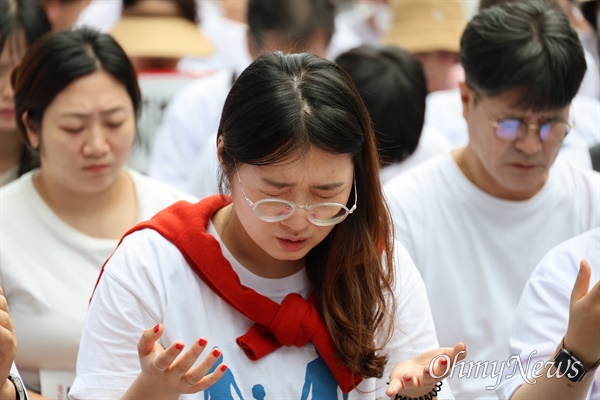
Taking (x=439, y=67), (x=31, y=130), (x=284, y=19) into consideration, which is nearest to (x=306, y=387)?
(x=31, y=130)

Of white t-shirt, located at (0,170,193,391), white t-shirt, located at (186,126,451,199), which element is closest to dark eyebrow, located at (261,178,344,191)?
white t-shirt, located at (0,170,193,391)

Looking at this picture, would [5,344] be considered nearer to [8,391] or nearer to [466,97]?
[8,391]

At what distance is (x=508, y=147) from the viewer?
10.6 feet

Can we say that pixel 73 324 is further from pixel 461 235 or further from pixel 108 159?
pixel 461 235

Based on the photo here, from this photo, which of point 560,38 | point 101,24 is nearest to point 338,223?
point 560,38

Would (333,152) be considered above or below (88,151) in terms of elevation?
above

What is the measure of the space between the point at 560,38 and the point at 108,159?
144cm

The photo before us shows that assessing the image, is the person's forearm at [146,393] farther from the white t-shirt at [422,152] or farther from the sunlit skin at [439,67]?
the sunlit skin at [439,67]

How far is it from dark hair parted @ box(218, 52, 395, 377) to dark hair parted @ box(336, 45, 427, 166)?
138 centimetres

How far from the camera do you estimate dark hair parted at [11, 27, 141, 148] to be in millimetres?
3336

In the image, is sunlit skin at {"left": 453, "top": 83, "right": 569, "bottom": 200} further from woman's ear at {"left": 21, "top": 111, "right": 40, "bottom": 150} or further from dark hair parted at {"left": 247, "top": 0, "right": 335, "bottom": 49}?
dark hair parted at {"left": 247, "top": 0, "right": 335, "bottom": 49}

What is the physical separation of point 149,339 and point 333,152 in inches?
23.1

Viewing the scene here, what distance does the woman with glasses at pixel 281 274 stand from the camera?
93.7 inches

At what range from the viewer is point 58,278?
10.7 ft
